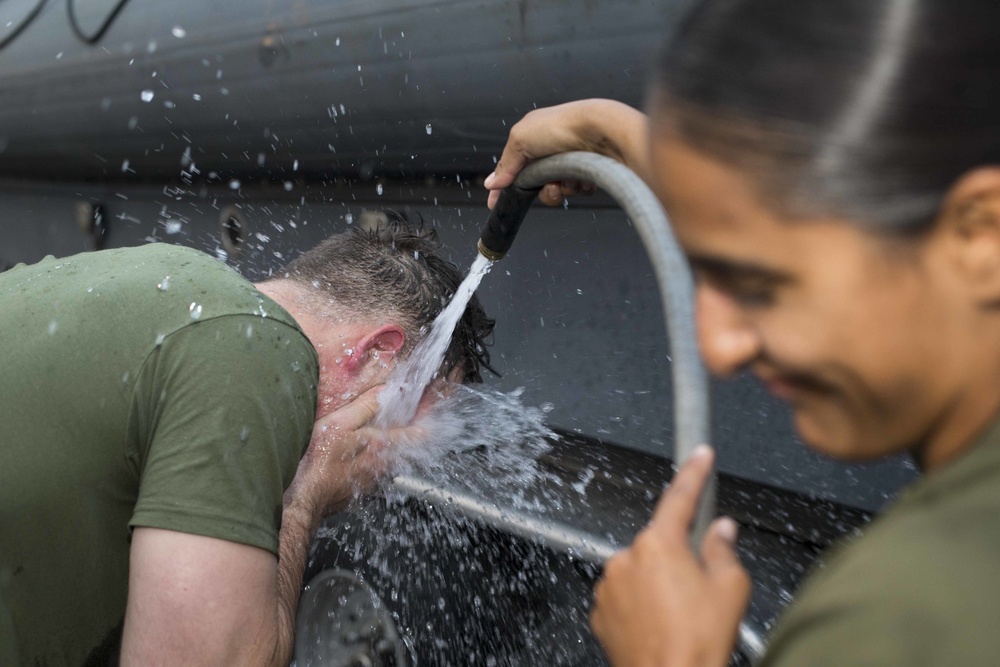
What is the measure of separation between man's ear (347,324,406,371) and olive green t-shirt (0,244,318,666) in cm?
28

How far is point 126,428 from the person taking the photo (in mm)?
1228

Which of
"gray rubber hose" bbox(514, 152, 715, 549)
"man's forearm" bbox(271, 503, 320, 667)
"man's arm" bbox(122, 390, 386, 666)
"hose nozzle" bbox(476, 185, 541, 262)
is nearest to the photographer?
"gray rubber hose" bbox(514, 152, 715, 549)

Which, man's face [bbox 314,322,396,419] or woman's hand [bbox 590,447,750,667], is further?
man's face [bbox 314,322,396,419]

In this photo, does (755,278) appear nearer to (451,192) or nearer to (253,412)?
(253,412)

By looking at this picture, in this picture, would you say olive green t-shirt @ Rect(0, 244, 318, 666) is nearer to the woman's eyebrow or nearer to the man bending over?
the man bending over

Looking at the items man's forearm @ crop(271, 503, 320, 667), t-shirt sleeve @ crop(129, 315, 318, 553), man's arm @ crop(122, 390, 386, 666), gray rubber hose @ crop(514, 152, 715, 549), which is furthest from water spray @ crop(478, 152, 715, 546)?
man's forearm @ crop(271, 503, 320, 667)

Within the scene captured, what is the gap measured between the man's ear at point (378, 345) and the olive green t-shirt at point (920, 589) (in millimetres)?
1150

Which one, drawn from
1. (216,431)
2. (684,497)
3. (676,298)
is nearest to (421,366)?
(216,431)

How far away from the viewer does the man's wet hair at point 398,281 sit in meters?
1.67

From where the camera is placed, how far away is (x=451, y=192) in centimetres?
206

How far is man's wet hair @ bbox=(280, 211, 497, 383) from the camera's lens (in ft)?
5.48

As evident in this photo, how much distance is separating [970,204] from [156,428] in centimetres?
100

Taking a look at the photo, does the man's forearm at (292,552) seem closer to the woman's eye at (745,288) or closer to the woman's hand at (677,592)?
the woman's hand at (677,592)

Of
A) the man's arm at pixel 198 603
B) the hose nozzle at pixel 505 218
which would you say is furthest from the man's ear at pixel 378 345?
the man's arm at pixel 198 603
